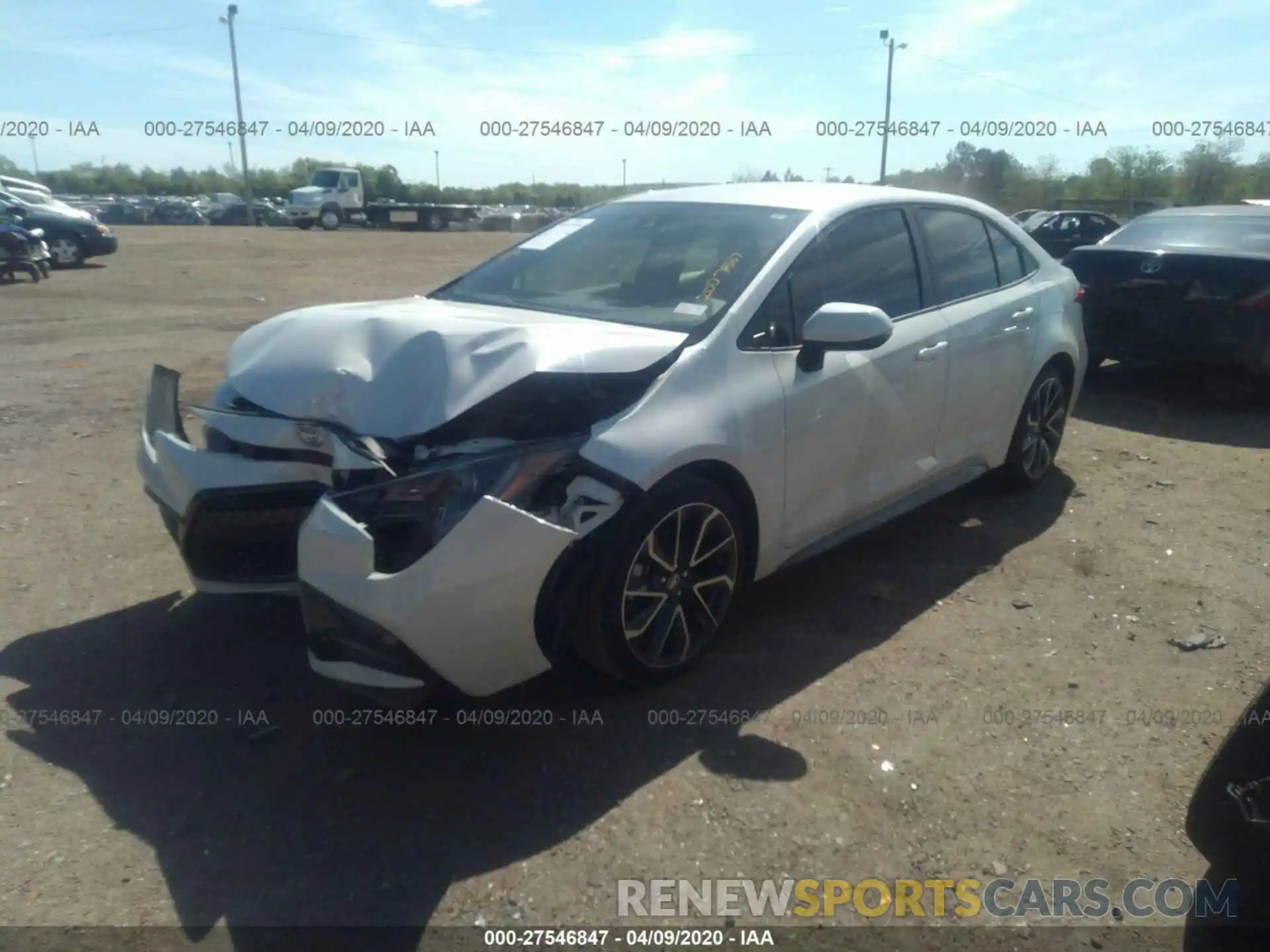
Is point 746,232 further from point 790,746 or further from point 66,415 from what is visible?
point 66,415

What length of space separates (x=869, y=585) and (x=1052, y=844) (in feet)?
5.63

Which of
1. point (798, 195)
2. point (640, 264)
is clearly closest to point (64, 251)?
point (640, 264)

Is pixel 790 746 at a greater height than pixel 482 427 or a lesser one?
lesser

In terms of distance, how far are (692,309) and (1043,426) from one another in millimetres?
2722

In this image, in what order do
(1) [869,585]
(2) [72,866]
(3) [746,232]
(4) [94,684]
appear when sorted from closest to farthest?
(2) [72,866], (4) [94,684], (3) [746,232], (1) [869,585]

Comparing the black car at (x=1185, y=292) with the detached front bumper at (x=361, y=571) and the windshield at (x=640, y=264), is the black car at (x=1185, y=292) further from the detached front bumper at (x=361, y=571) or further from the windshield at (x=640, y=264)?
the detached front bumper at (x=361, y=571)

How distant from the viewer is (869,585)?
4.35m

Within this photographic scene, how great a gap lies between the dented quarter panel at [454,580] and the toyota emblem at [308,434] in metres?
0.38

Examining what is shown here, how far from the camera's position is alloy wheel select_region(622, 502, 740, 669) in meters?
3.23

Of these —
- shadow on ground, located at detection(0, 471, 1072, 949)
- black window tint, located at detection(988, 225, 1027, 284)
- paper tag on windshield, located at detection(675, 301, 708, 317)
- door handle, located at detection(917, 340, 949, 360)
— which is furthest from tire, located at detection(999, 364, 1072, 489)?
paper tag on windshield, located at detection(675, 301, 708, 317)

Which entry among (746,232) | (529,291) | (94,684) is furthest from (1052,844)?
(94,684)

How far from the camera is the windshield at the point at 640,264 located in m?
3.71

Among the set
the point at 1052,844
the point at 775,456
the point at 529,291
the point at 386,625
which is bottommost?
the point at 1052,844

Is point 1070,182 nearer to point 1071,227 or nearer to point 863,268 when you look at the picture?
point 1071,227
